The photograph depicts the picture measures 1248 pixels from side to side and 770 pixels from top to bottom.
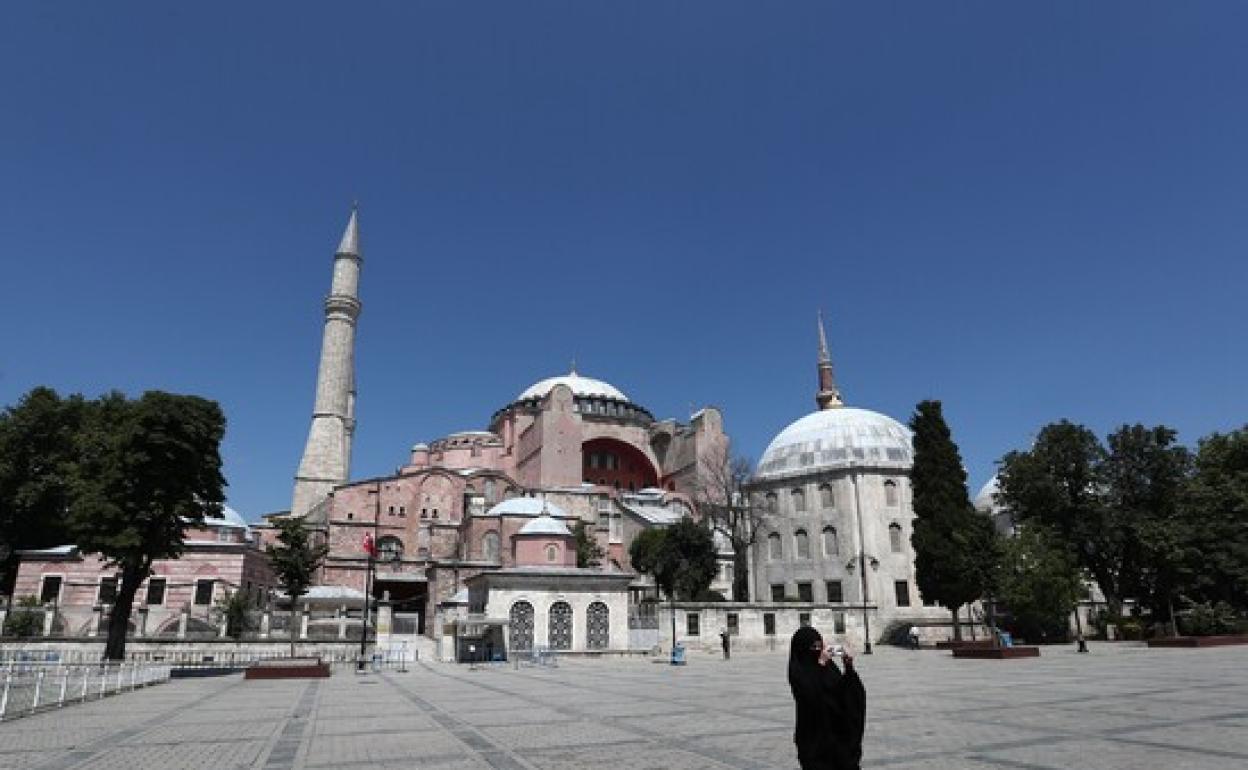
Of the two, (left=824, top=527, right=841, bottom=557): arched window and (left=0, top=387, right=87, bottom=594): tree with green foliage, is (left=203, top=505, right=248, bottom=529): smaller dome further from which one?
(left=824, top=527, right=841, bottom=557): arched window

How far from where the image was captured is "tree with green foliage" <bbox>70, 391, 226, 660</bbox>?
68.1 ft

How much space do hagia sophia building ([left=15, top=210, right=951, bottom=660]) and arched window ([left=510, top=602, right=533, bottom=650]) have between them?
48 millimetres

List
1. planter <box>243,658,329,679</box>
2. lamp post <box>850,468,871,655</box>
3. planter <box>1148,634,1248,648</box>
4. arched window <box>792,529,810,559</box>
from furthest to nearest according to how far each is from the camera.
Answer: arched window <box>792,529,810,559</box>, lamp post <box>850,468,871,655</box>, planter <box>1148,634,1248,648</box>, planter <box>243,658,329,679</box>

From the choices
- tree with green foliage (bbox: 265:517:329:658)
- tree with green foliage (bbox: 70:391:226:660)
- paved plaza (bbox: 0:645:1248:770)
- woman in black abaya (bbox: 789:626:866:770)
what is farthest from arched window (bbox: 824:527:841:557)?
woman in black abaya (bbox: 789:626:866:770)

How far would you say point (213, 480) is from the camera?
74.2 feet

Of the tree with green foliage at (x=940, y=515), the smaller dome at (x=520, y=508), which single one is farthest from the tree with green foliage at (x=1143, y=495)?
the smaller dome at (x=520, y=508)

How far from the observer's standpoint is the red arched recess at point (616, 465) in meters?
63.0

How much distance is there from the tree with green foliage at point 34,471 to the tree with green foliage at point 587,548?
2618 centimetres

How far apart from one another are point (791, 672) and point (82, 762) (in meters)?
7.38

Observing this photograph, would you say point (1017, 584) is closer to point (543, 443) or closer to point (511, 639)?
point (511, 639)

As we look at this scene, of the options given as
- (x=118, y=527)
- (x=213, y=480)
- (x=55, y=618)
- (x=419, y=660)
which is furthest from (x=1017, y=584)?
(x=55, y=618)

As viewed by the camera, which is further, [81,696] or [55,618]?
[55,618]

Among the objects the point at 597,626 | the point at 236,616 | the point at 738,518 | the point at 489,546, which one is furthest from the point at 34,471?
the point at 738,518

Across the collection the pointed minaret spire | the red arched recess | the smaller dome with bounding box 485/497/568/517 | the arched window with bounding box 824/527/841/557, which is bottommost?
the arched window with bounding box 824/527/841/557
